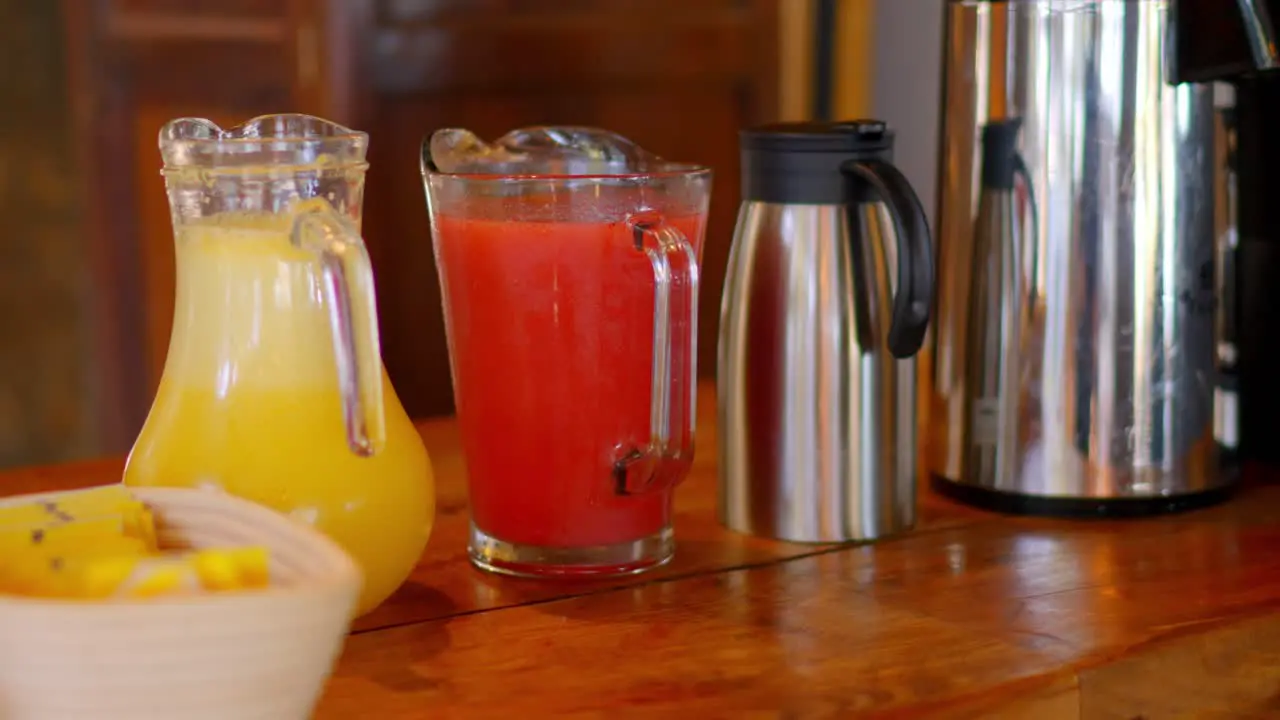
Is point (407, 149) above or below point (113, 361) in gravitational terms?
above

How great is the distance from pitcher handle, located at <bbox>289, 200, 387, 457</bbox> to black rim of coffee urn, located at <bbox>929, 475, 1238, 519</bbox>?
0.44 m

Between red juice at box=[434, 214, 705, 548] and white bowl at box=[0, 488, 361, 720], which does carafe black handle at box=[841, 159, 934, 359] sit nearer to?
red juice at box=[434, 214, 705, 548]

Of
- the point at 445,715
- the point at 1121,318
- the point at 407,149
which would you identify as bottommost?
the point at 445,715

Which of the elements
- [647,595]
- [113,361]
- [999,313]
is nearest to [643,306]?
[647,595]

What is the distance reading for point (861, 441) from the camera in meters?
0.88

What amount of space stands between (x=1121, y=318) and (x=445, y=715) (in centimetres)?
50

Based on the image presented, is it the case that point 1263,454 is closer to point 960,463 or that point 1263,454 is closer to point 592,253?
point 960,463

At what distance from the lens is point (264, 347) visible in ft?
2.35

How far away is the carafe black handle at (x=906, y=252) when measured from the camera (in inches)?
32.6

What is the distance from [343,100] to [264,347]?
64.5 inches

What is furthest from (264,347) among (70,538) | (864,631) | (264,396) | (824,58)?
(824,58)

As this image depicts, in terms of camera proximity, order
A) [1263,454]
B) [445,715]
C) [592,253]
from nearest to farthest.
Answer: [445,715] < [592,253] < [1263,454]

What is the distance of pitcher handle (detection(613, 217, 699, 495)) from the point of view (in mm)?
761

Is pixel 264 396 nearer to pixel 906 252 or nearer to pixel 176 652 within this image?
pixel 176 652
